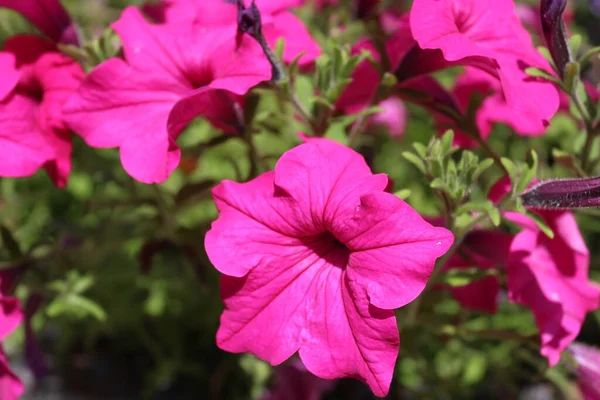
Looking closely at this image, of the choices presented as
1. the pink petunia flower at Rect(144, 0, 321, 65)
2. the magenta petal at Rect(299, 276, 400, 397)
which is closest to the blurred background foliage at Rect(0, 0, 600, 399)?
the pink petunia flower at Rect(144, 0, 321, 65)

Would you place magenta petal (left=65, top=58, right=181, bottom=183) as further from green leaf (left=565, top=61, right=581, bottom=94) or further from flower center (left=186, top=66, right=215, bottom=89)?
green leaf (left=565, top=61, right=581, bottom=94)

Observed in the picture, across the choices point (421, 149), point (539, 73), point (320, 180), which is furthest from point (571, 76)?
point (320, 180)

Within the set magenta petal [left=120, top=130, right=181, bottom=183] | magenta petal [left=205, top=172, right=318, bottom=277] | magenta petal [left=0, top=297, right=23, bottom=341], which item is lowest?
magenta petal [left=0, top=297, right=23, bottom=341]

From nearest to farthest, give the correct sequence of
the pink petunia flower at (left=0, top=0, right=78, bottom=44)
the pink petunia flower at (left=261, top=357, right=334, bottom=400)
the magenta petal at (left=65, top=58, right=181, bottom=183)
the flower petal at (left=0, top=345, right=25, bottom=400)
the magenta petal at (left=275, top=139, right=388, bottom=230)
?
the magenta petal at (left=275, top=139, right=388, bottom=230) < the magenta petal at (left=65, top=58, right=181, bottom=183) < the flower petal at (left=0, top=345, right=25, bottom=400) < the pink petunia flower at (left=0, top=0, right=78, bottom=44) < the pink petunia flower at (left=261, top=357, right=334, bottom=400)

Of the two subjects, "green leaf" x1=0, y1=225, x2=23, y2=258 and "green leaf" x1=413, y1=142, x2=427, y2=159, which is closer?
"green leaf" x1=413, y1=142, x2=427, y2=159

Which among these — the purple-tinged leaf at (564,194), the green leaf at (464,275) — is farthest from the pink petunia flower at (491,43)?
the green leaf at (464,275)

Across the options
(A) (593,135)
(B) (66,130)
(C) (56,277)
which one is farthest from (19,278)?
(A) (593,135)

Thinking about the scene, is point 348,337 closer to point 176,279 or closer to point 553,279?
point 553,279
